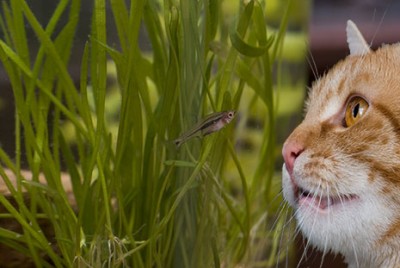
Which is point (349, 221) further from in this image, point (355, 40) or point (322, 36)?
point (322, 36)

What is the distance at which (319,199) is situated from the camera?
23.1 inches

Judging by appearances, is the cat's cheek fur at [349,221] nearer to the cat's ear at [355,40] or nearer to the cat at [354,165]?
the cat at [354,165]

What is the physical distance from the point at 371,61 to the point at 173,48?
0.15m

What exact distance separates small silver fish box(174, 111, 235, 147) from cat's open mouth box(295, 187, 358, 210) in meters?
0.09

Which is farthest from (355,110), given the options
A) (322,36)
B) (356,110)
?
(322,36)

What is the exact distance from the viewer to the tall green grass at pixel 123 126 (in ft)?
1.90

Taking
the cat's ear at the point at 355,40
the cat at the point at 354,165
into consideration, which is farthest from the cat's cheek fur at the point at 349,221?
the cat's ear at the point at 355,40

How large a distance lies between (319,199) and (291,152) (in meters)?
0.04

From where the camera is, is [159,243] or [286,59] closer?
[159,243]

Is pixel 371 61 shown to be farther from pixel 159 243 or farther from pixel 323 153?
pixel 159 243

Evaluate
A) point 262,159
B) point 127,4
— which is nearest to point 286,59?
point 262,159

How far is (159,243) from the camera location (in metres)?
0.61

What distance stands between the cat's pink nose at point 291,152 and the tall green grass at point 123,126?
53 mm

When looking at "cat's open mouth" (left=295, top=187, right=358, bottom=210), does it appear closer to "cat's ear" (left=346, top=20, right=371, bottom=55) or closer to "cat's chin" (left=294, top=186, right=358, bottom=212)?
"cat's chin" (left=294, top=186, right=358, bottom=212)
